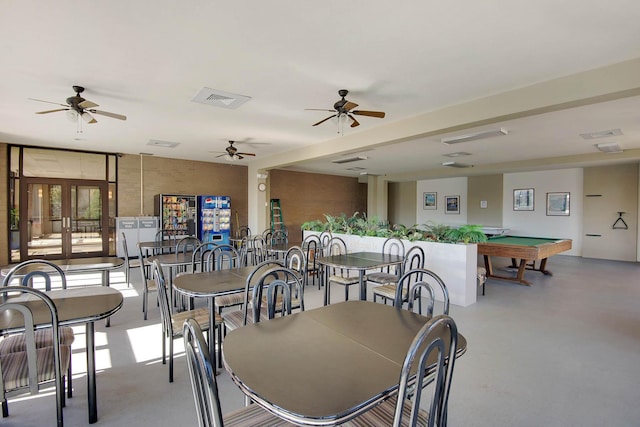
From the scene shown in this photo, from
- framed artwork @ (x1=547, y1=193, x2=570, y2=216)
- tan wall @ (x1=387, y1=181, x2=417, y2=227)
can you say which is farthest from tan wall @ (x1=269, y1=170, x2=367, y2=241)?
framed artwork @ (x1=547, y1=193, x2=570, y2=216)

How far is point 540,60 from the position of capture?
3.16 metres

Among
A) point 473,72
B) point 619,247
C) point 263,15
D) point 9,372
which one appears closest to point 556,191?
point 619,247

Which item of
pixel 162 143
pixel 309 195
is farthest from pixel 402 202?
pixel 162 143

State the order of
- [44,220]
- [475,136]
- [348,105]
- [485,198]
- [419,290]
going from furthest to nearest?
[485,198], [44,220], [475,136], [348,105], [419,290]

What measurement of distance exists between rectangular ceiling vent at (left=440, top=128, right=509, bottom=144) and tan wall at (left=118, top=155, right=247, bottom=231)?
21.2 ft

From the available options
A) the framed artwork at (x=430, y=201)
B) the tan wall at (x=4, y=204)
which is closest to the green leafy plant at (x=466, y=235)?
the framed artwork at (x=430, y=201)

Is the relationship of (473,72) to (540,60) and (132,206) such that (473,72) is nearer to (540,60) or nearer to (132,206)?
(540,60)

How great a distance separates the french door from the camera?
741 cm

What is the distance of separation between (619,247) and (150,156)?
1323 cm

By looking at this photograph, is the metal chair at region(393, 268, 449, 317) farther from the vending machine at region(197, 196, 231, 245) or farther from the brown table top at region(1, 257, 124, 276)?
the vending machine at region(197, 196, 231, 245)

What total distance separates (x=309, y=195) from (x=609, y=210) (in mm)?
9201

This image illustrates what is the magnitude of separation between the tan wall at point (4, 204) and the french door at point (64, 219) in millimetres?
263

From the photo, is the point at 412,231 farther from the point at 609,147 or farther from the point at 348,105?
the point at 609,147

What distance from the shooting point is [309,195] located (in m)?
12.2
